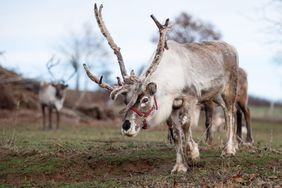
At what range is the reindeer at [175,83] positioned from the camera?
8.26 metres

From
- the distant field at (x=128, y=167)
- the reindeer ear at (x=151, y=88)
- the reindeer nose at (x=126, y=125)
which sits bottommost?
the distant field at (x=128, y=167)

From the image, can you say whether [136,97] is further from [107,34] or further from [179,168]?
[107,34]

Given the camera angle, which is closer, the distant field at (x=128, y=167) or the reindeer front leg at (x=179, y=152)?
the distant field at (x=128, y=167)

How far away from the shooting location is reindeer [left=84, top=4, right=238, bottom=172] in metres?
8.26

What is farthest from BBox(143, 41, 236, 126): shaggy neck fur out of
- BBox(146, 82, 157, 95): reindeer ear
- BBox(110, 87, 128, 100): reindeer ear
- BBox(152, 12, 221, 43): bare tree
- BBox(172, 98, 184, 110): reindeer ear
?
BBox(152, 12, 221, 43): bare tree

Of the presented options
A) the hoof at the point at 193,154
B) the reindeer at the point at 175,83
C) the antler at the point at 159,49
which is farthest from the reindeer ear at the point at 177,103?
the hoof at the point at 193,154

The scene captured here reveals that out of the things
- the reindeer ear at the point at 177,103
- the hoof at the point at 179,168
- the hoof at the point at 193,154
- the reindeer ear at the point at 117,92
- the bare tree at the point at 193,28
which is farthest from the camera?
the bare tree at the point at 193,28

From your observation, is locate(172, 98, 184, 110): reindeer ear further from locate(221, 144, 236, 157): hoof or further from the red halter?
locate(221, 144, 236, 157): hoof

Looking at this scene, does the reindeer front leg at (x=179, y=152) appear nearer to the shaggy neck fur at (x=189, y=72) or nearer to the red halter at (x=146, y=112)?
the shaggy neck fur at (x=189, y=72)

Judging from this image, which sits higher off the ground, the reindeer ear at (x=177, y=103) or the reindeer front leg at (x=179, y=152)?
the reindeer ear at (x=177, y=103)

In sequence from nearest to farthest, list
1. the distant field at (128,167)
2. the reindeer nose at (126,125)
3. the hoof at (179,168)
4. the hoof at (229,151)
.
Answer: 1. the distant field at (128,167)
2. the reindeer nose at (126,125)
3. the hoof at (179,168)
4. the hoof at (229,151)

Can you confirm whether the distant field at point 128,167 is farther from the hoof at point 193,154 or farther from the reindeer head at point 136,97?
the reindeer head at point 136,97

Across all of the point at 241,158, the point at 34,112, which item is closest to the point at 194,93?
the point at 241,158

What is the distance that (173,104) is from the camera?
8.95 metres
